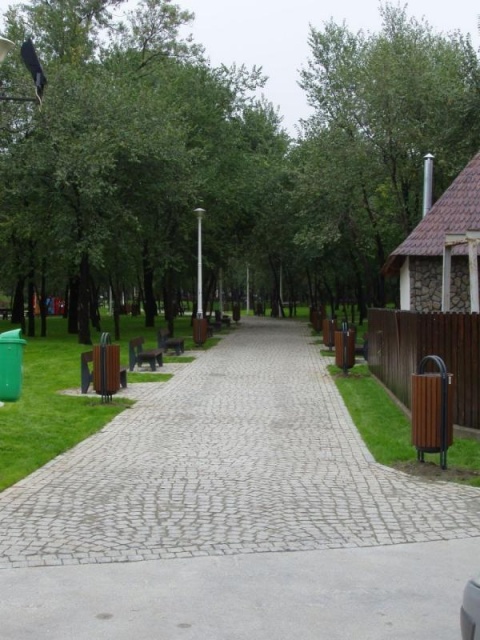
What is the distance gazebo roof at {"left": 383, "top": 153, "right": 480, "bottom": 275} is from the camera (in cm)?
2047

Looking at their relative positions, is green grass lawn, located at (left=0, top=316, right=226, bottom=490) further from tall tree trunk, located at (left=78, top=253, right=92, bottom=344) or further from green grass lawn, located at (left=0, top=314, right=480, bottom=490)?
tall tree trunk, located at (left=78, top=253, right=92, bottom=344)

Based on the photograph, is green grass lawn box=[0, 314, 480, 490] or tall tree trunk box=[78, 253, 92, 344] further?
tall tree trunk box=[78, 253, 92, 344]

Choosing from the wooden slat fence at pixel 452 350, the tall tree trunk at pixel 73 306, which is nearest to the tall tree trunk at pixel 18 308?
the tall tree trunk at pixel 73 306

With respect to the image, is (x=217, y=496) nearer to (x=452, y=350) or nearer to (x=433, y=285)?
(x=452, y=350)

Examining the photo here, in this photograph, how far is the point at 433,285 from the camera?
22.1m

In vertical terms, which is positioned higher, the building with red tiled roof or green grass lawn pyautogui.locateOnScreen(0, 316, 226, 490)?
the building with red tiled roof

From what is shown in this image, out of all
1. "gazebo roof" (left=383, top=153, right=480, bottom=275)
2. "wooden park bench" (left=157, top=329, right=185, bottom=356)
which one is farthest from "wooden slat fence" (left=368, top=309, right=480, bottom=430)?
"wooden park bench" (left=157, top=329, right=185, bottom=356)

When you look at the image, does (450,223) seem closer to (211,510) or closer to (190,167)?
(190,167)

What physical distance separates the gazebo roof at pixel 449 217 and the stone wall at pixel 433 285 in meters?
0.75

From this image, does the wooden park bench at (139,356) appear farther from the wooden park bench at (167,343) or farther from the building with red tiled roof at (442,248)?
the building with red tiled roof at (442,248)

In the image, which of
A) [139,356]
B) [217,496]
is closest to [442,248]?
[139,356]

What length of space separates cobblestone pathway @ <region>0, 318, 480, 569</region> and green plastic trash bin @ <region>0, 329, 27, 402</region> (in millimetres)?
1597

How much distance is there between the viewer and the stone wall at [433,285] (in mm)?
21531

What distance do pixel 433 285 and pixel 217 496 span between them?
52.5 feet
